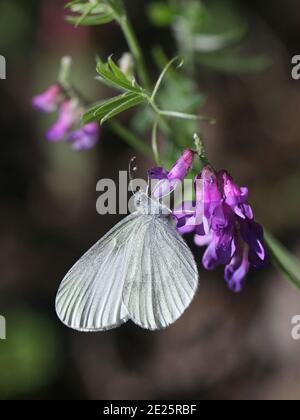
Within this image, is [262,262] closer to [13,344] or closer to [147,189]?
[147,189]

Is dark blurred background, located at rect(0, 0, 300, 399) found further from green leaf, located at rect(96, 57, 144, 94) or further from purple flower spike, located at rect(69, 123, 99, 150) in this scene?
green leaf, located at rect(96, 57, 144, 94)

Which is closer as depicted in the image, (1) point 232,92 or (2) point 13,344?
→ (2) point 13,344

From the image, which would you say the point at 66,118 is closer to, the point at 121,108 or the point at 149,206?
the point at 149,206

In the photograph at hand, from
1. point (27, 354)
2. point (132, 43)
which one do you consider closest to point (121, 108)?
point (132, 43)

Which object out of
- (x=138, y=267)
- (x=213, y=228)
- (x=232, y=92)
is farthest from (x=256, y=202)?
(x=213, y=228)

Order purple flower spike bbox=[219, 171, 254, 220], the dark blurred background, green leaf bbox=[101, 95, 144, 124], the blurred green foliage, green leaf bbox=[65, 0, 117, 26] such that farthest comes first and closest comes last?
the dark blurred background, the blurred green foliage, green leaf bbox=[65, 0, 117, 26], purple flower spike bbox=[219, 171, 254, 220], green leaf bbox=[101, 95, 144, 124]

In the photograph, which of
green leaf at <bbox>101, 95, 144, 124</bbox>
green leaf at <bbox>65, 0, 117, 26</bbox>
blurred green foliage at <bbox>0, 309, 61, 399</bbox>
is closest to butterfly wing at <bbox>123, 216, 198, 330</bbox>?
green leaf at <bbox>101, 95, 144, 124</bbox>

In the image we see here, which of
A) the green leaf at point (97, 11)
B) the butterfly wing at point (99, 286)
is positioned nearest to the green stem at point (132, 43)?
the green leaf at point (97, 11)

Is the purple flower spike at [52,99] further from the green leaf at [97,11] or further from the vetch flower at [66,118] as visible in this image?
the green leaf at [97,11]
